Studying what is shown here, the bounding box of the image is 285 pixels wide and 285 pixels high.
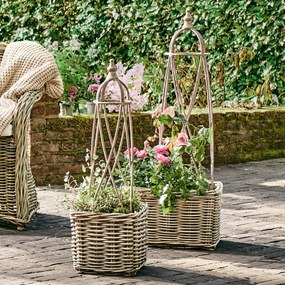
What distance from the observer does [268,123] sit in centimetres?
833

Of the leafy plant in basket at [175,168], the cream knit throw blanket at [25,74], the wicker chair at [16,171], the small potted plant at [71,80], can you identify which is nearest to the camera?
the leafy plant in basket at [175,168]

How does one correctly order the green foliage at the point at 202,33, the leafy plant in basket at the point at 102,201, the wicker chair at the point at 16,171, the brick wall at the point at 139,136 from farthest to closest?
the green foliage at the point at 202,33 < the brick wall at the point at 139,136 < the wicker chair at the point at 16,171 < the leafy plant in basket at the point at 102,201

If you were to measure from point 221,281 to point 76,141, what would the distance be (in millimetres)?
3087

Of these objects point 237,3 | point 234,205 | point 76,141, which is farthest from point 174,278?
point 237,3

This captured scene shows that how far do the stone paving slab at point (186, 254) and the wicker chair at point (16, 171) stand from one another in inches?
3.7

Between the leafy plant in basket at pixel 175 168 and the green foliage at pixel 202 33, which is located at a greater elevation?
the green foliage at pixel 202 33

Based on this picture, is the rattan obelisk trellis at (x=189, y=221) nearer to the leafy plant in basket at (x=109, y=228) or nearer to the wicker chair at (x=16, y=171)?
the leafy plant in basket at (x=109, y=228)

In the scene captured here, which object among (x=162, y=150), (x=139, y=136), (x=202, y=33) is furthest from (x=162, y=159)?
(x=202, y=33)

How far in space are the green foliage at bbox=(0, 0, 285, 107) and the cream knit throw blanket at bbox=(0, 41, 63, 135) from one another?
2032mm

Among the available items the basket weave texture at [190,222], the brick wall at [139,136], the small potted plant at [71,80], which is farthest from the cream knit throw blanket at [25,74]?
the small potted plant at [71,80]

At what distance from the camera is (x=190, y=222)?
4996 millimetres

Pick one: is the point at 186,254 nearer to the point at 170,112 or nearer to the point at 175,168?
the point at 175,168

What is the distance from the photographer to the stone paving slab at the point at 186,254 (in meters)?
4.41

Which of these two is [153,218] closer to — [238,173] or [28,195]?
[28,195]
